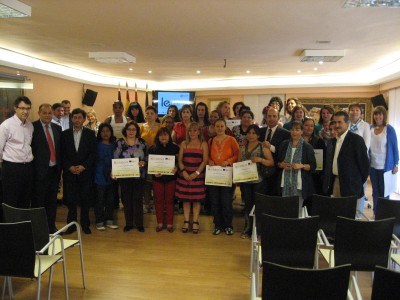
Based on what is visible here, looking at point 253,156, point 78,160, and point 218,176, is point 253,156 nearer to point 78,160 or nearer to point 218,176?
point 218,176

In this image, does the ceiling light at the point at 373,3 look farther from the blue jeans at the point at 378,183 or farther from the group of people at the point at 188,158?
the blue jeans at the point at 378,183

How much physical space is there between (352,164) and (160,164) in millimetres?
2459

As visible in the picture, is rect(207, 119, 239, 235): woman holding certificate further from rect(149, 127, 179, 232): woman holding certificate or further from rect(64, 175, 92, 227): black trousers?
rect(64, 175, 92, 227): black trousers

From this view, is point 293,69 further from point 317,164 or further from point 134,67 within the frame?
point 317,164

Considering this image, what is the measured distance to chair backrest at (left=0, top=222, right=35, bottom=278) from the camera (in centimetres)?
223

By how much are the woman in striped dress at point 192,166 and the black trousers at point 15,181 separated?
1.94 m

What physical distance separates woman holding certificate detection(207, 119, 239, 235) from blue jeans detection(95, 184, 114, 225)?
4.94 ft

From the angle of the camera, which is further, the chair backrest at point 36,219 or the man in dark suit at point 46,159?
the man in dark suit at point 46,159

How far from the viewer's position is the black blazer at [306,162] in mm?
4086

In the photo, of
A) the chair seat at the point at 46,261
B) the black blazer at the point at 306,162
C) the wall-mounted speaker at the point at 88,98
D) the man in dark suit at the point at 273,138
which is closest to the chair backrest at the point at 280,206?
the black blazer at the point at 306,162

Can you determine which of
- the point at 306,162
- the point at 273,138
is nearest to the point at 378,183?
the point at 306,162

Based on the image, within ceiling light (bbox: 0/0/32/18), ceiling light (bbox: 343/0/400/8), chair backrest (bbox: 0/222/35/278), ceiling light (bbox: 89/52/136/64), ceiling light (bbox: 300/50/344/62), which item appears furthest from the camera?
ceiling light (bbox: 89/52/136/64)

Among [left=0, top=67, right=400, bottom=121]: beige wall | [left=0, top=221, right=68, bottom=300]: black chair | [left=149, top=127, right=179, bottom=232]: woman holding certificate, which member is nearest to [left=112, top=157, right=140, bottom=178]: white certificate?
[left=149, top=127, right=179, bottom=232]: woman holding certificate

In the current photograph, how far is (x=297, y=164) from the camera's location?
4.05m
